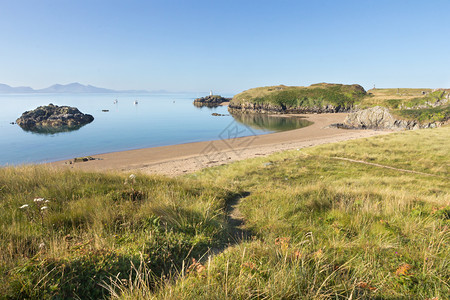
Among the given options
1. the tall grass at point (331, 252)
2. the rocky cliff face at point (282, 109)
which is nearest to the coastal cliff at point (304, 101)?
the rocky cliff face at point (282, 109)

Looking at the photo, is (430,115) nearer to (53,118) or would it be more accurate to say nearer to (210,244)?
(210,244)

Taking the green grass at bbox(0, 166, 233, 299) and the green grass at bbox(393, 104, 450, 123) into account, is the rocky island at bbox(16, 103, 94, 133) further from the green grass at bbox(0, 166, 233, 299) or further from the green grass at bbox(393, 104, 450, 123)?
the green grass at bbox(393, 104, 450, 123)

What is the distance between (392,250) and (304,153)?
56.2 feet

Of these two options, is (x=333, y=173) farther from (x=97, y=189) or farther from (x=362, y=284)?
(x=97, y=189)

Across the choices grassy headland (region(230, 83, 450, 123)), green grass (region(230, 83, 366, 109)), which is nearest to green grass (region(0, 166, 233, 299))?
grassy headland (region(230, 83, 450, 123))

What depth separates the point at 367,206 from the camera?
5555mm

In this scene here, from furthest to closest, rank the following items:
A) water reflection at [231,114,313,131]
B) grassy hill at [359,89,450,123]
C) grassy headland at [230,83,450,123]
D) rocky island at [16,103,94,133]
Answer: grassy headland at [230,83,450,123], rocky island at [16,103,94,133], water reflection at [231,114,313,131], grassy hill at [359,89,450,123]

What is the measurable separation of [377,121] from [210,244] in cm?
5633

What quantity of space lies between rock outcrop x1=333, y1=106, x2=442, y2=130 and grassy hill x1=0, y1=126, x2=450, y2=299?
47.3 meters

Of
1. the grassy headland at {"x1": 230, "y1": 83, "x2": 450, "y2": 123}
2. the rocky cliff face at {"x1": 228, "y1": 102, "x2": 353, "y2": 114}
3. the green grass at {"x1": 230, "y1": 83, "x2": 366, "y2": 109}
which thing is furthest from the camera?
the green grass at {"x1": 230, "y1": 83, "x2": 366, "y2": 109}

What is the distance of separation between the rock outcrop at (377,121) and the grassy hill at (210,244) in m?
47.3

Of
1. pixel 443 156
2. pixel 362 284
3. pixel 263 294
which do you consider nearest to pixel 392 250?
pixel 362 284

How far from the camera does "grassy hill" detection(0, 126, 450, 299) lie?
256 cm

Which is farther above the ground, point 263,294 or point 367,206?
point 263,294
